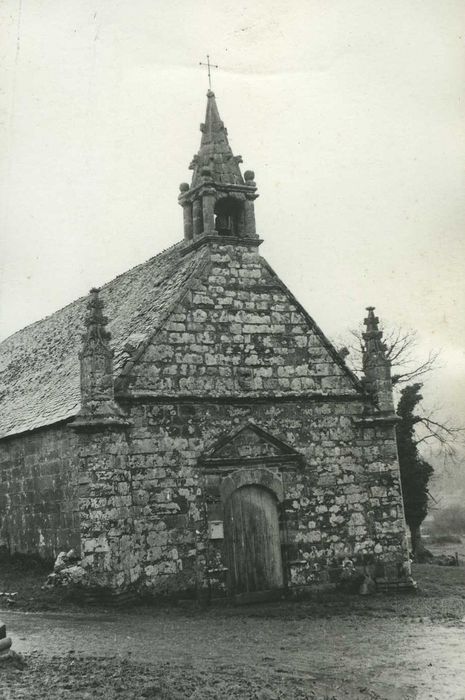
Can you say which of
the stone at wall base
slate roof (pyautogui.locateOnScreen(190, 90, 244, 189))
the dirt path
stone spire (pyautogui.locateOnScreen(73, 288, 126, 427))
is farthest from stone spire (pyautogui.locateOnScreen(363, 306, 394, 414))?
stone spire (pyautogui.locateOnScreen(73, 288, 126, 427))

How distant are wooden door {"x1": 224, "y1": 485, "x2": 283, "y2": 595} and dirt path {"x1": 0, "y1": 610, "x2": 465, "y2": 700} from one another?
138 centimetres

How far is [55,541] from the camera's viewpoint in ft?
55.6

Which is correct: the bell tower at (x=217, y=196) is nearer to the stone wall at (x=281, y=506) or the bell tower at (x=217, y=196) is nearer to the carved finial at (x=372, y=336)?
the carved finial at (x=372, y=336)

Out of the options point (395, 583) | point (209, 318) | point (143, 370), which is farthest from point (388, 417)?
point (143, 370)

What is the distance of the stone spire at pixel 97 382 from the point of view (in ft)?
47.9

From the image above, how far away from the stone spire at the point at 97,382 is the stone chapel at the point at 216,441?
0.03 meters

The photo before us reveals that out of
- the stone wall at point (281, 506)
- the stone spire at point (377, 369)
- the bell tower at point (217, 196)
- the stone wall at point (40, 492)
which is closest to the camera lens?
the stone wall at point (281, 506)

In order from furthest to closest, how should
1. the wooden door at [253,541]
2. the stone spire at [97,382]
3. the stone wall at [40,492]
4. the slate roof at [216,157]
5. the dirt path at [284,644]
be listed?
the slate roof at [216,157]
the stone wall at [40,492]
the wooden door at [253,541]
the stone spire at [97,382]
the dirt path at [284,644]

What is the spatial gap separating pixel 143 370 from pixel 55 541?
484cm

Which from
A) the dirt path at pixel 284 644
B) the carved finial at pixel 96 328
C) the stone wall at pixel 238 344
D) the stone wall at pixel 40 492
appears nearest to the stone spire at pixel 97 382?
the carved finial at pixel 96 328

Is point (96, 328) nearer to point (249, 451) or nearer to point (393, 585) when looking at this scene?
point (249, 451)

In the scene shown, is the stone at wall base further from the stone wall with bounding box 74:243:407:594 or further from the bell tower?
the bell tower

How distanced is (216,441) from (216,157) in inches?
285

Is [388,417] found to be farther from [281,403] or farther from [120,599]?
[120,599]
